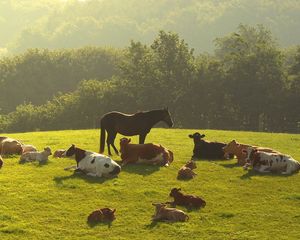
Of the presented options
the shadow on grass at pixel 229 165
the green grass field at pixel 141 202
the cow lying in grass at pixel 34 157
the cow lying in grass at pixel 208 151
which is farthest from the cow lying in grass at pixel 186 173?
the cow lying in grass at pixel 34 157

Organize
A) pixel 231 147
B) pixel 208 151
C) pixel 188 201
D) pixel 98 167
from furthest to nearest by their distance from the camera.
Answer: pixel 208 151 < pixel 231 147 < pixel 98 167 < pixel 188 201

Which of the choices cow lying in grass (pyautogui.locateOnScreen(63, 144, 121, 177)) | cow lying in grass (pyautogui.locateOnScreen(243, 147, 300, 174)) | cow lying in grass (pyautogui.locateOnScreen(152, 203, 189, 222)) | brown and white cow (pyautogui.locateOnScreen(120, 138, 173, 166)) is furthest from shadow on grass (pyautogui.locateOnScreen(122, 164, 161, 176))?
cow lying in grass (pyautogui.locateOnScreen(152, 203, 189, 222))

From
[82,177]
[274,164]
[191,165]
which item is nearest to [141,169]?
[191,165]

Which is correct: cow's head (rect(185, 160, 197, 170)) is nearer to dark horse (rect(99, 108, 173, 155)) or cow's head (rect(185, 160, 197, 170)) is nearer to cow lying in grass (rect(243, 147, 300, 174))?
cow lying in grass (rect(243, 147, 300, 174))

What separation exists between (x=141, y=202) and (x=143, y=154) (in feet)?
16.2

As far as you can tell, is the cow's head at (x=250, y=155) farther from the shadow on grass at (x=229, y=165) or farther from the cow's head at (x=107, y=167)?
the cow's head at (x=107, y=167)

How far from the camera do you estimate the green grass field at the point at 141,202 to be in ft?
43.8

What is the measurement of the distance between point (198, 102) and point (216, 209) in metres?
60.0

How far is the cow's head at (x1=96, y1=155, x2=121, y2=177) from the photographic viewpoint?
18406mm

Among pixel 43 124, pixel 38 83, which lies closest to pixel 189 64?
pixel 43 124

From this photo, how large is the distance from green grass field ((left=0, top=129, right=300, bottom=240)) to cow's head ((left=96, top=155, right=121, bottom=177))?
1.13 feet

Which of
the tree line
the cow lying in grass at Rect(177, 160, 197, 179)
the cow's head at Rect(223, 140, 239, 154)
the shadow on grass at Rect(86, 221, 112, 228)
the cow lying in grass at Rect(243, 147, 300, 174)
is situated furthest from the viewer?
the tree line

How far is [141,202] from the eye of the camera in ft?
51.8

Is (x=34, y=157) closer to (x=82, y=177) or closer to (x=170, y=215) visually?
(x=82, y=177)
